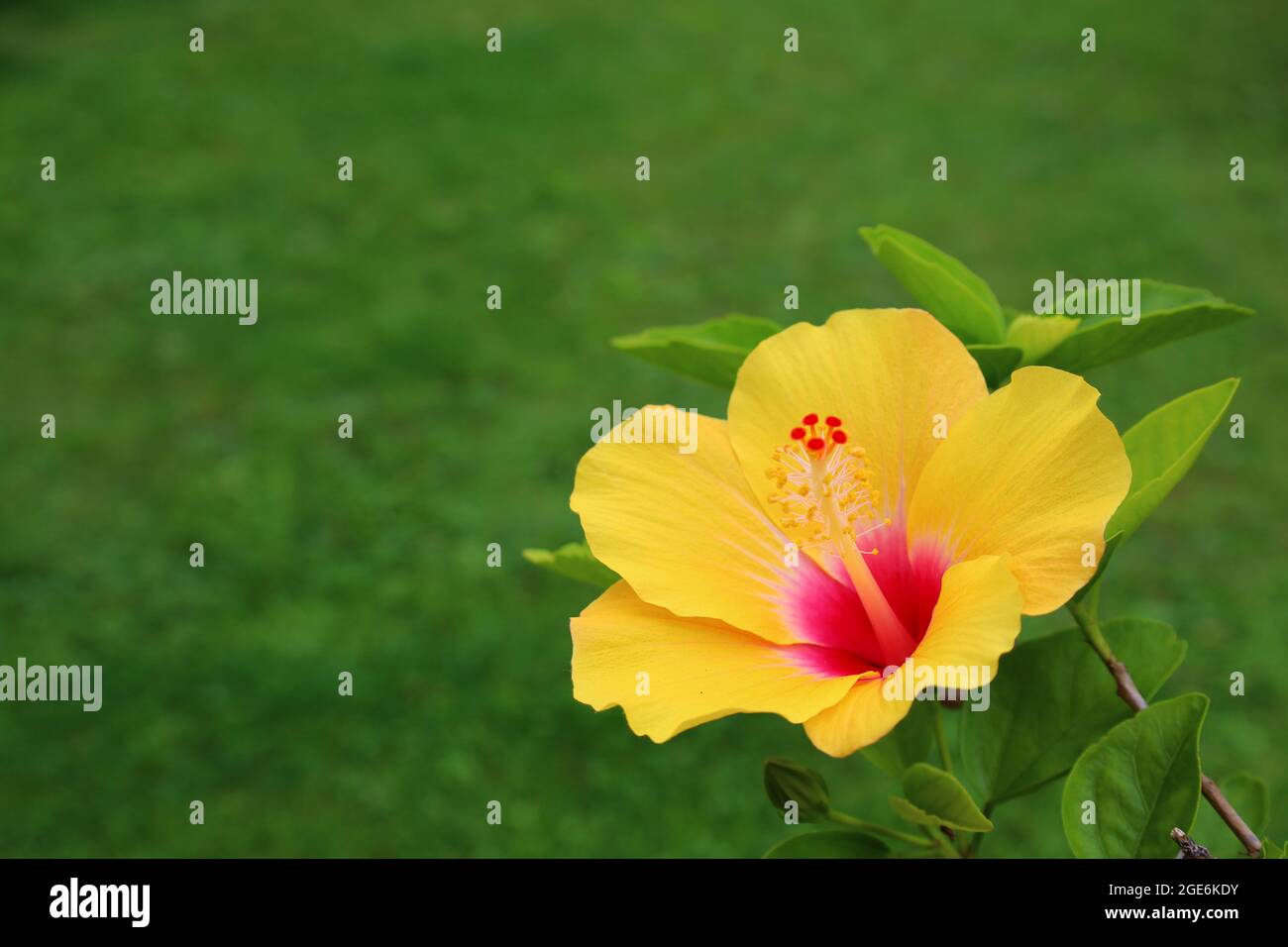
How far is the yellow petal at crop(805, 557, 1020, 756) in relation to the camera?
2.75 feet

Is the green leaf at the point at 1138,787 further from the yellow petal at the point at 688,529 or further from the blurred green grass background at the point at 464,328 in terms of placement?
the blurred green grass background at the point at 464,328

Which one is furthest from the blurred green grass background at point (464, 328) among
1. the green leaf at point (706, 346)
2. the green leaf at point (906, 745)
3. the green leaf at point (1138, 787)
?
the green leaf at point (1138, 787)

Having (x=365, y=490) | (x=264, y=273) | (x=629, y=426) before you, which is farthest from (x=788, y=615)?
(x=264, y=273)

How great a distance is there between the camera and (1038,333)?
1059mm

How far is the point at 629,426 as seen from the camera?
1047 millimetres

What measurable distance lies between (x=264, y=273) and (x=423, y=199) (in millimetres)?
914

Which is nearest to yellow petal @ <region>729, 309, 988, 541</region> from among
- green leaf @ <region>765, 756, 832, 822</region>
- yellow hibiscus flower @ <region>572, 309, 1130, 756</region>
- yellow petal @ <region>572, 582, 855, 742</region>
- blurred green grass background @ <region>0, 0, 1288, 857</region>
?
yellow hibiscus flower @ <region>572, 309, 1130, 756</region>

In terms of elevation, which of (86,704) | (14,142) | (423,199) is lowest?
(86,704)

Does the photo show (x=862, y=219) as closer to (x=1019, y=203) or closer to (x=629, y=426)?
(x=1019, y=203)

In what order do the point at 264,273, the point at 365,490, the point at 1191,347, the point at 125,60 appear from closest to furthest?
1. the point at 365,490
2. the point at 1191,347
3. the point at 264,273
4. the point at 125,60

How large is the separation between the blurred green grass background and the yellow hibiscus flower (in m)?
2.43

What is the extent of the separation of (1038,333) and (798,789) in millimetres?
425

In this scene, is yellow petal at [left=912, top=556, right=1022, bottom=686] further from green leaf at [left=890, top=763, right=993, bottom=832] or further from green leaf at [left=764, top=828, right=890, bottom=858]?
green leaf at [left=764, top=828, right=890, bottom=858]

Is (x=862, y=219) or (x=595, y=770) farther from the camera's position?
(x=862, y=219)
